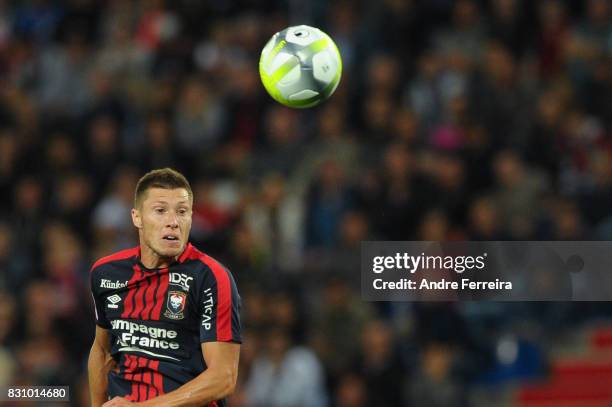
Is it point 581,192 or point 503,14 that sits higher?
point 503,14

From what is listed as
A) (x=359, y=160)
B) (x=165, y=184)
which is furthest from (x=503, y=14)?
(x=165, y=184)

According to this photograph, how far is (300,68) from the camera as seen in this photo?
6.64 meters

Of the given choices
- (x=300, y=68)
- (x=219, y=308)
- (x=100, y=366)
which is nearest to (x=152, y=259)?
(x=219, y=308)

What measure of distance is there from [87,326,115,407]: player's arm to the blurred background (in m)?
3.91

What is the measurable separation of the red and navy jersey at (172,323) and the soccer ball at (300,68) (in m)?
1.92

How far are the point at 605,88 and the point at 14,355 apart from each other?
5.37 metres

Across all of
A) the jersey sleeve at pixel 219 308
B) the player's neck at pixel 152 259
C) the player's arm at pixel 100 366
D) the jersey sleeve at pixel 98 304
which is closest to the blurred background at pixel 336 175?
the player's arm at pixel 100 366

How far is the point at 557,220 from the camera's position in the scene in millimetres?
9188

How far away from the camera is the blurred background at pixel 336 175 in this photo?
918cm

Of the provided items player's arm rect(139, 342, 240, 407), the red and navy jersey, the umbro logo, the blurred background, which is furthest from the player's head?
the blurred background

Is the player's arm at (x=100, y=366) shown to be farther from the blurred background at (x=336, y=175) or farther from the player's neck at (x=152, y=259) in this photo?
the blurred background at (x=336, y=175)

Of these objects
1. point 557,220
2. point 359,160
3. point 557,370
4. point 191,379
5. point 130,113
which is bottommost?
point 191,379

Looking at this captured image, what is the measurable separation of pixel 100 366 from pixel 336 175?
489 cm

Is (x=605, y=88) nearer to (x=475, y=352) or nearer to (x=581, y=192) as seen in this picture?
(x=581, y=192)
